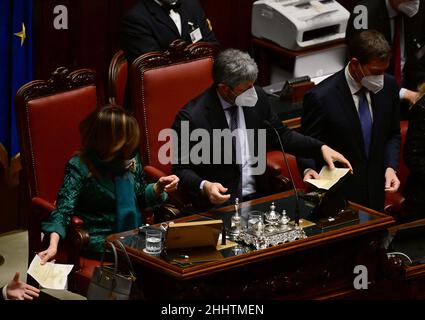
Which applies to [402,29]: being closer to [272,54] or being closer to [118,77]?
[272,54]

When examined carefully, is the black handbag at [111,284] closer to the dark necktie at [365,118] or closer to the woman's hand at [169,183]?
the woman's hand at [169,183]

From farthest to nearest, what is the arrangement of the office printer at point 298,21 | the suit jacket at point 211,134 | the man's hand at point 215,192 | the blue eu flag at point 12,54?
1. the office printer at point 298,21
2. the blue eu flag at point 12,54
3. the suit jacket at point 211,134
4. the man's hand at point 215,192

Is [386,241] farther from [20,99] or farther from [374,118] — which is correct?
[20,99]

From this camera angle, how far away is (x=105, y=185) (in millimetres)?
4984

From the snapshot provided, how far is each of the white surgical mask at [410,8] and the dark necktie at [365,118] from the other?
5.10 feet

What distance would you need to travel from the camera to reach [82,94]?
5.55 meters

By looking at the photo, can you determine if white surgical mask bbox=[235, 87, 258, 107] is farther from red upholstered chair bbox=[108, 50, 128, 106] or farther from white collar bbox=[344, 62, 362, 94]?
red upholstered chair bbox=[108, 50, 128, 106]

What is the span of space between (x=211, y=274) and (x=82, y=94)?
1.44 metres

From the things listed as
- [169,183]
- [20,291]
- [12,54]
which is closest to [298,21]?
[12,54]

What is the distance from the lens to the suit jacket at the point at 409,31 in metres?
6.78

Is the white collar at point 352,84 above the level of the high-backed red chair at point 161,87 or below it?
above

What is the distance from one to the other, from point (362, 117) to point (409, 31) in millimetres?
1680

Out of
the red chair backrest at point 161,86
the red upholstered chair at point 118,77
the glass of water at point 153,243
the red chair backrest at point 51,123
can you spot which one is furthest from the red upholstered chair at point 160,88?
the glass of water at point 153,243

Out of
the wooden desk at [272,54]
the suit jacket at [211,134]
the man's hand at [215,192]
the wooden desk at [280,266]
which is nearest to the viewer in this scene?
the wooden desk at [280,266]
